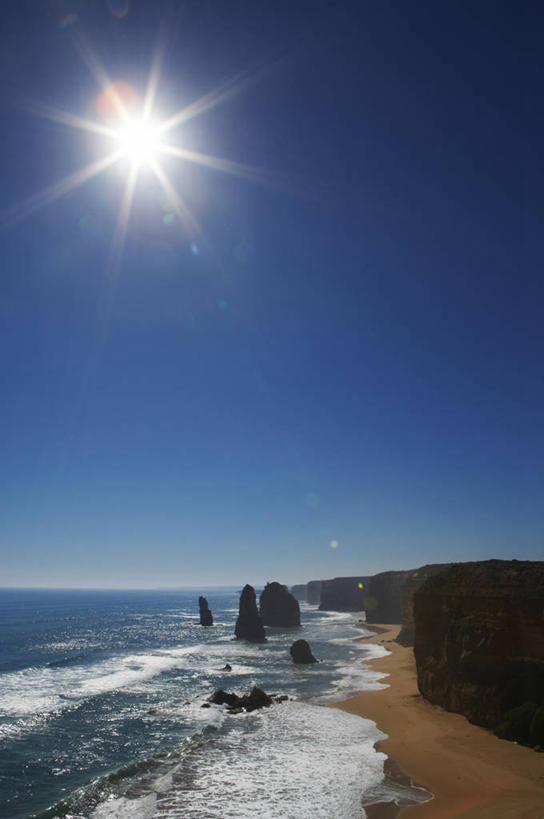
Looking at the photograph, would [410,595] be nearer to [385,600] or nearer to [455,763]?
[385,600]

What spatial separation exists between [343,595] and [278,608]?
202 ft

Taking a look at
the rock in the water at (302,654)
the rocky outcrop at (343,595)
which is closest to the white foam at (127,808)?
the rock in the water at (302,654)

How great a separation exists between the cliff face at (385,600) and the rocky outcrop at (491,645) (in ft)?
239

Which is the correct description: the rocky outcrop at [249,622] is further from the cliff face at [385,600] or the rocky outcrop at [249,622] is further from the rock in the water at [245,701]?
the rock in the water at [245,701]

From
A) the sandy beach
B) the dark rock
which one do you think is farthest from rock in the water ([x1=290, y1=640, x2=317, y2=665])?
the sandy beach

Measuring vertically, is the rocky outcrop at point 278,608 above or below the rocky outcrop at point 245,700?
above

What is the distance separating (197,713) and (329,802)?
18696mm

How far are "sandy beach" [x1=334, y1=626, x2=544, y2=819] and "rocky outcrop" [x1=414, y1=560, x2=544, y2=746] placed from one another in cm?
112

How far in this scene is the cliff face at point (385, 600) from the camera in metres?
101

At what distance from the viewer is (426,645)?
103ft

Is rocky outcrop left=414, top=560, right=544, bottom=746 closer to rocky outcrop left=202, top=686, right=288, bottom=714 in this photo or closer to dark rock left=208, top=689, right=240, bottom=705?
rocky outcrop left=202, top=686, right=288, bottom=714

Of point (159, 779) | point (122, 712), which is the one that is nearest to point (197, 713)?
point (122, 712)

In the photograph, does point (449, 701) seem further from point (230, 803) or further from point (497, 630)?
point (230, 803)

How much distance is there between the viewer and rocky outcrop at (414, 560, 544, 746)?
23.6 metres
